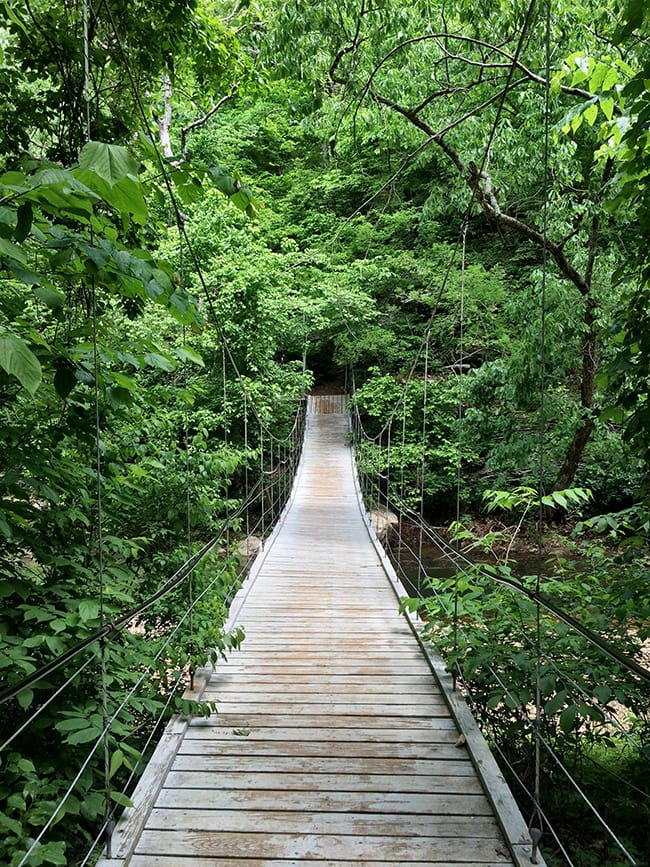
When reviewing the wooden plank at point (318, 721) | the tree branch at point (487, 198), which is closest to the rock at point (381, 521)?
the tree branch at point (487, 198)

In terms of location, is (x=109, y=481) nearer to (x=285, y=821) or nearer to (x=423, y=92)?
(x=285, y=821)

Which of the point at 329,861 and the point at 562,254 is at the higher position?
the point at 562,254

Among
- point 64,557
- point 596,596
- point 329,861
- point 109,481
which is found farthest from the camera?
point 596,596

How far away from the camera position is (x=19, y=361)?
2.39 ft

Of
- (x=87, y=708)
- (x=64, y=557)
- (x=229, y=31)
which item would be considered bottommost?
(x=87, y=708)

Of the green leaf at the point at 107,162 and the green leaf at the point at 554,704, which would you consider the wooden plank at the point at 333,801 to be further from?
the green leaf at the point at 107,162

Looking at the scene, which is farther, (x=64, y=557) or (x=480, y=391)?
(x=480, y=391)

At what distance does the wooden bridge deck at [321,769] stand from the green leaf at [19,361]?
3.69 feet

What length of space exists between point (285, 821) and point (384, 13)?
3.44 meters

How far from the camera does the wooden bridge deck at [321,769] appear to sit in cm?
135

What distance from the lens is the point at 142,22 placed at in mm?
2305

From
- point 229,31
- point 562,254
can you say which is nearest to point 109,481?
point 229,31

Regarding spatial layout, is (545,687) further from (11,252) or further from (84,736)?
(11,252)

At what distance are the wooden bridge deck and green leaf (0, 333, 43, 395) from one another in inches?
44.3
